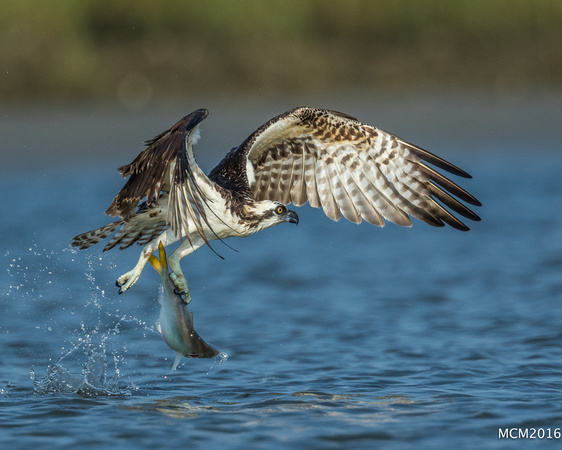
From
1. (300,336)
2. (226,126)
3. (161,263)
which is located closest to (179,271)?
(161,263)

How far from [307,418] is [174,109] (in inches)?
635

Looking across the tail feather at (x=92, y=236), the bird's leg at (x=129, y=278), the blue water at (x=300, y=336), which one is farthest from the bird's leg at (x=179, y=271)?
the blue water at (x=300, y=336)

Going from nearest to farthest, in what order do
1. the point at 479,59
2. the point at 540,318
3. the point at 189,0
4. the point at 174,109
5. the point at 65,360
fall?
the point at 65,360
the point at 540,318
the point at 174,109
the point at 189,0
the point at 479,59

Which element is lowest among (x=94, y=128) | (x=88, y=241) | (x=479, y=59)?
(x=88, y=241)

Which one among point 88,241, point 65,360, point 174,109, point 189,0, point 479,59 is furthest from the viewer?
point 479,59

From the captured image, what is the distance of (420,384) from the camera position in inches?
351

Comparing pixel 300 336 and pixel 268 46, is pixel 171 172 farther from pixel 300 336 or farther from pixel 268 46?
pixel 268 46

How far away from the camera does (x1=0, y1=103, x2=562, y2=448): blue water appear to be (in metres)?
7.86

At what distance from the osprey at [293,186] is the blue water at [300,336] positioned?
118 cm

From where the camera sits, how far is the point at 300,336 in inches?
433

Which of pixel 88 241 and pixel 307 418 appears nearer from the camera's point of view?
pixel 307 418

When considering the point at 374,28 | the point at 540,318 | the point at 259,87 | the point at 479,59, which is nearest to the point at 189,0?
the point at 259,87

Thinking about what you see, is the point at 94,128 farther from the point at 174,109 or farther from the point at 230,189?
the point at 230,189

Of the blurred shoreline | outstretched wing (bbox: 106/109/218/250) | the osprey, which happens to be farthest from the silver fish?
the blurred shoreline
